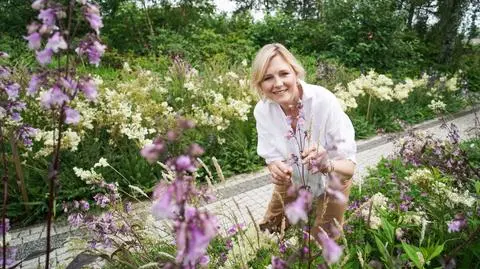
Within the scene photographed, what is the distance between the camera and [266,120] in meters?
2.68

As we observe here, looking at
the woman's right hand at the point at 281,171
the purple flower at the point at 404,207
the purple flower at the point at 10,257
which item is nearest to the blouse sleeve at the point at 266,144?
the woman's right hand at the point at 281,171

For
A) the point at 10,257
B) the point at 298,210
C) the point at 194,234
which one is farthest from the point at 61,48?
the point at 10,257

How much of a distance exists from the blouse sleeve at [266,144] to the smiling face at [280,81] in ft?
0.78

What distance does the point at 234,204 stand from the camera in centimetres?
443

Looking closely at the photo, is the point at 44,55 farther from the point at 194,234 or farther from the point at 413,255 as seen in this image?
the point at 413,255

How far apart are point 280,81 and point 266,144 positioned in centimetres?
48

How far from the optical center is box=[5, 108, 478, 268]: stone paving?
3.09m

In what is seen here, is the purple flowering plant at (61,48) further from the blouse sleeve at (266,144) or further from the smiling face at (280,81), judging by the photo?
the blouse sleeve at (266,144)

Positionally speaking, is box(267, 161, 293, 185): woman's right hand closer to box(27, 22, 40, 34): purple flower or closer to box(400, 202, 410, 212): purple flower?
box(400, 202, 410, 212): purple flower

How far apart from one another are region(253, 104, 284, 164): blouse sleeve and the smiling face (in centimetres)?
24

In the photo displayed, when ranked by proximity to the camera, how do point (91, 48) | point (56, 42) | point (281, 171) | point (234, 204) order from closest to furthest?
point (56, 42) < point (91, 48) < point (281, 171) < point (234, 204)

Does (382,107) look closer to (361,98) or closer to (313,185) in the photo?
(361,98)

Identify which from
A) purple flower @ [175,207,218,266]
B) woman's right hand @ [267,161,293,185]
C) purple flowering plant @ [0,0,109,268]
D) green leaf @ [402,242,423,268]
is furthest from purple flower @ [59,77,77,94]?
green leaf @ [402,242,423,268]

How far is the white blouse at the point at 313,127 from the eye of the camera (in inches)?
95.7
